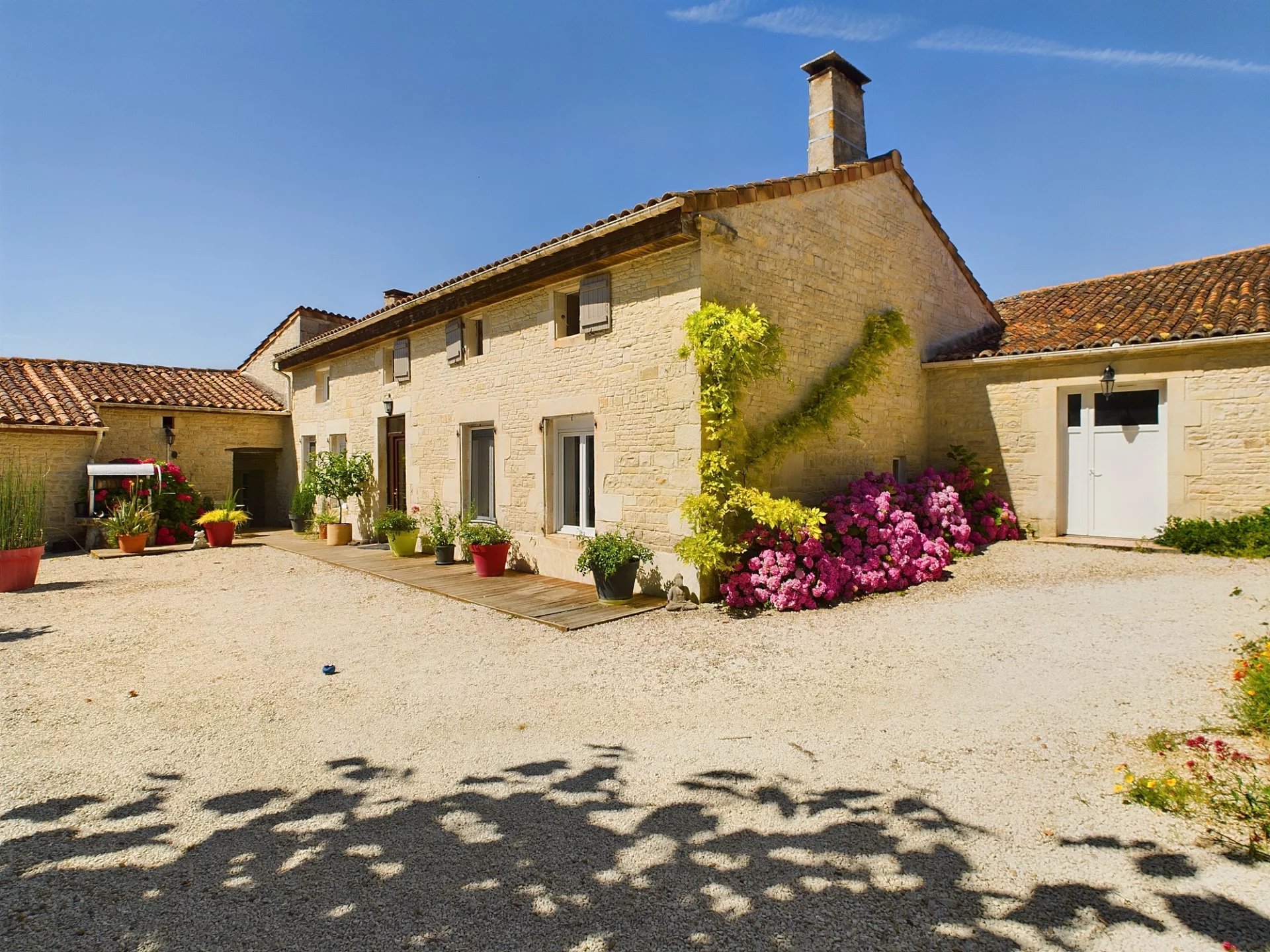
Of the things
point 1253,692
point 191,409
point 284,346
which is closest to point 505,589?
point 1253,692

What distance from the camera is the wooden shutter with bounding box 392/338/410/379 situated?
39.5 feet

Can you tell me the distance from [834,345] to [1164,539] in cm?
524

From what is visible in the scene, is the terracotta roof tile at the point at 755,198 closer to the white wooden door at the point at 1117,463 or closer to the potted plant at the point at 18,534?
the white wooden door at the point at 1117,463

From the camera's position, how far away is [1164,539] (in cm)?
906

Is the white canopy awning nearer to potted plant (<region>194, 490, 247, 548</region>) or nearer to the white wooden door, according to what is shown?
potted plant (<region>194, 490, 247, 548</region>)

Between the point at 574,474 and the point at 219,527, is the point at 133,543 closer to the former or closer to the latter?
the point at 219,527

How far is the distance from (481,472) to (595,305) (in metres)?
3.77

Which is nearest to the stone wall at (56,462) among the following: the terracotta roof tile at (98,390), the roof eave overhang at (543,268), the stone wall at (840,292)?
the terracotta roof tile at (98,390)

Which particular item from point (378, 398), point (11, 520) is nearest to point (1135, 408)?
point (378, 398)

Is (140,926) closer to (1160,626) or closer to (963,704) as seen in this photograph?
(963,704)

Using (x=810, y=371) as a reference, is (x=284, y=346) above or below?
above

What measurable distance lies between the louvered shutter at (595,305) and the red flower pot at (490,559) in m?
3.16

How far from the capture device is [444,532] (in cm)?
1058

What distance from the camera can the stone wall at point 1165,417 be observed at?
339 inches
